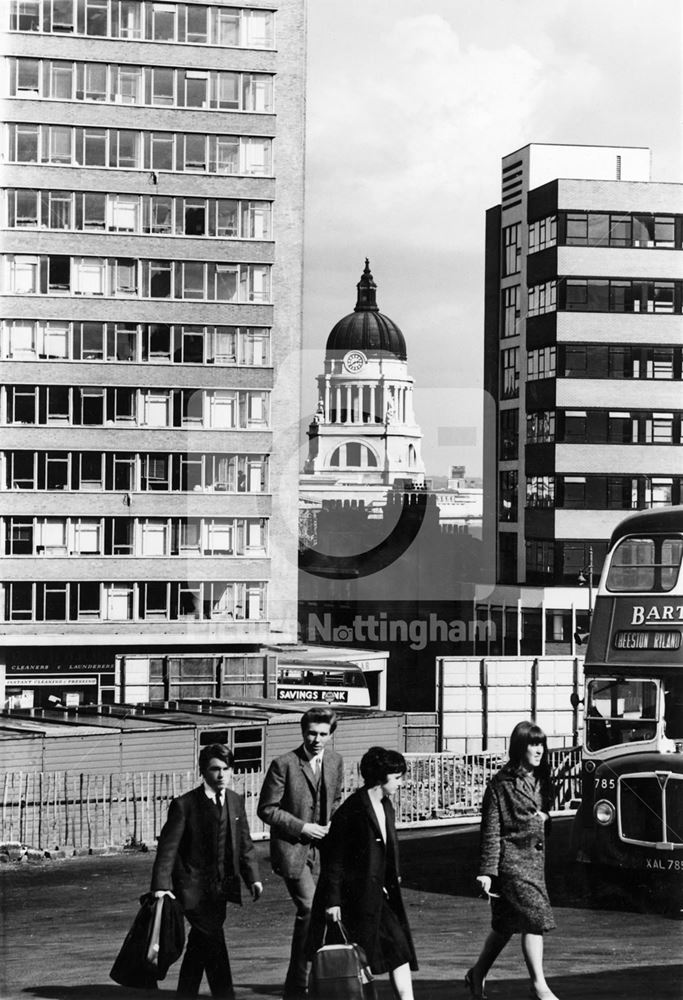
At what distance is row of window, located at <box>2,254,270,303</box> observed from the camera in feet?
149

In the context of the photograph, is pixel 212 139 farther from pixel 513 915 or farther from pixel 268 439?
pixel 513 915

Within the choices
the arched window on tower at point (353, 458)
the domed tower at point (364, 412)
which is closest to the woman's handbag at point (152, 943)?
the domed tower at point (364, 412)

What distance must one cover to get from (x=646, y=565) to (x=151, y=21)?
3169 centimetres

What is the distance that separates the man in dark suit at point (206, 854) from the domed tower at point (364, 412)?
2953cm

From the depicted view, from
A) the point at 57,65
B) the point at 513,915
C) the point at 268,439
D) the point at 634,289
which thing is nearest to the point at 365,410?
the point at 268,439

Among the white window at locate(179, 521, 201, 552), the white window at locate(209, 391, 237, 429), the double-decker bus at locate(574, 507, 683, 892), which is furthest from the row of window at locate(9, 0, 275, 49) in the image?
the double-decker bus at locate(574, 507, 683, 892)

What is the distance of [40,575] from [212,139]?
47.8 feet

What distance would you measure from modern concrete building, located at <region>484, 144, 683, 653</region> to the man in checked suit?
21084mm

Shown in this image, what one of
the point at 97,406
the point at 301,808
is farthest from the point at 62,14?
the point at 301,808

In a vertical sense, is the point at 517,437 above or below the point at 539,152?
below

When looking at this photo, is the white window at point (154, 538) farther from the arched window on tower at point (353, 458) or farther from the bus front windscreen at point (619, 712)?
the bus front windscreen at point (619, 712)

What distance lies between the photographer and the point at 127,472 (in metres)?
48.1

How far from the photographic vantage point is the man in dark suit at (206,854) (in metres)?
10.3

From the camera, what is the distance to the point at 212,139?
46.2 meters
